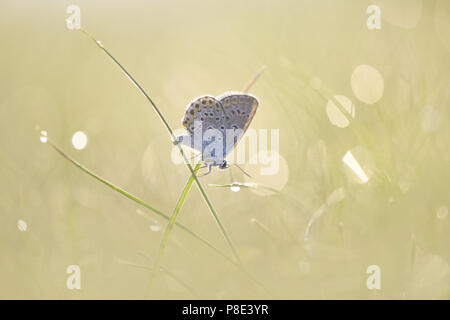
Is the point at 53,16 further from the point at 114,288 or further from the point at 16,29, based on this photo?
the point at 114,288

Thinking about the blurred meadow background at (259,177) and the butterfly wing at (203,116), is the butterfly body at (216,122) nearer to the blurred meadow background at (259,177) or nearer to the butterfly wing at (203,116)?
the butterfly wing at (203,116)

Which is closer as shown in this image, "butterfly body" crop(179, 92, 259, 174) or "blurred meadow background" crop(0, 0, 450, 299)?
"blurred meadow background" crop(0, 0, 450, 299)

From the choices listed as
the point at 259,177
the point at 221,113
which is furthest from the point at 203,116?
the point at 259,177

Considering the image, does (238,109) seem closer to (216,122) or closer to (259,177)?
(216,122)

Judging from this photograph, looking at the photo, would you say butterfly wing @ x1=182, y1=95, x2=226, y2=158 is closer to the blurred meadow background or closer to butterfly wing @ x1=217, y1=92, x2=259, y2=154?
butterfly wing @ x1=217, y1=92, x2=259, y2=154

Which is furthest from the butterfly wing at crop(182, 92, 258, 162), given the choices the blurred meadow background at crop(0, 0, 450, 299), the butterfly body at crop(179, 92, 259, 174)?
the blurred meadow background at crop(0, 0, 450, 299)

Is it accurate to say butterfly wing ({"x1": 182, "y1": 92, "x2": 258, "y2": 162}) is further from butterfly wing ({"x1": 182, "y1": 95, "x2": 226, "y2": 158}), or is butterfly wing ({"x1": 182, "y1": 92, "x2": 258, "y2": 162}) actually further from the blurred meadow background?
the blurred meadow background
